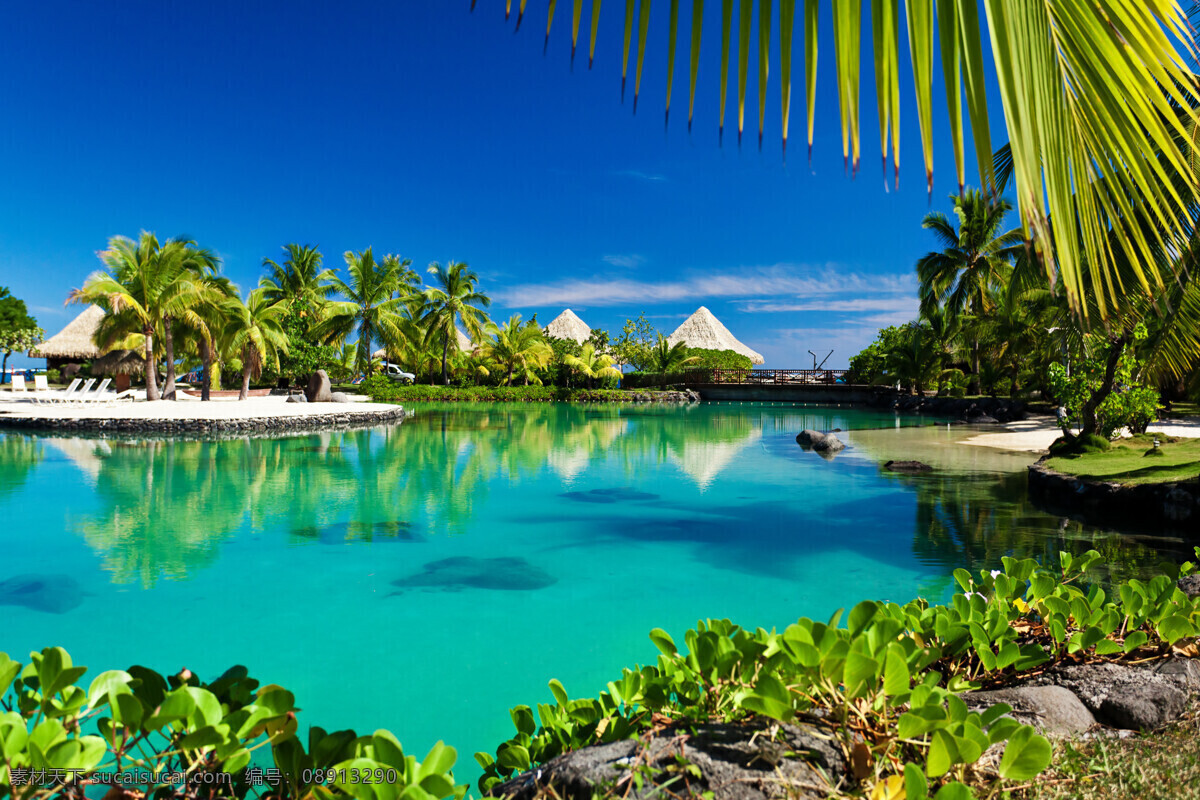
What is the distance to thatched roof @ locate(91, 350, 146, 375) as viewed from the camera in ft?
87.2

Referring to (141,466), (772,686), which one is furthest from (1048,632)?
(141,466)

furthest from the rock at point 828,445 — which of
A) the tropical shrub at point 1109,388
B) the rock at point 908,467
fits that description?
the tropical shrub at point 1109,388

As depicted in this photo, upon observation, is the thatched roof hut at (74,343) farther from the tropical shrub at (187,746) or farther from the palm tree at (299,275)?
the tropical shrub at (187,746)

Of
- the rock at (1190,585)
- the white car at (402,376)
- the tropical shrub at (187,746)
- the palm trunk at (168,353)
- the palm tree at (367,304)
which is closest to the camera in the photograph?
the tropical shrub at (187,746)

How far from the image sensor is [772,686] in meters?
1.18

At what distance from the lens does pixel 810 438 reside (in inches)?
580

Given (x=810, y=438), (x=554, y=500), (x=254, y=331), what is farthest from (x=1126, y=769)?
(x=254, y=331)

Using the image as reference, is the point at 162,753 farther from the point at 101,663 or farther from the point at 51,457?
the point at 51,457

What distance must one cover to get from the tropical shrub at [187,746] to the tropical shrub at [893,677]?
417mm

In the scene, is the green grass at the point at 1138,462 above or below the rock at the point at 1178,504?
above

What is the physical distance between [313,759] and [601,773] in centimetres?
51

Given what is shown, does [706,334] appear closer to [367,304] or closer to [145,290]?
[367,304]

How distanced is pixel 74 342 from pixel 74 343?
0.05 metres

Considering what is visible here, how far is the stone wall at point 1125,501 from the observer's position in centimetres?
633
